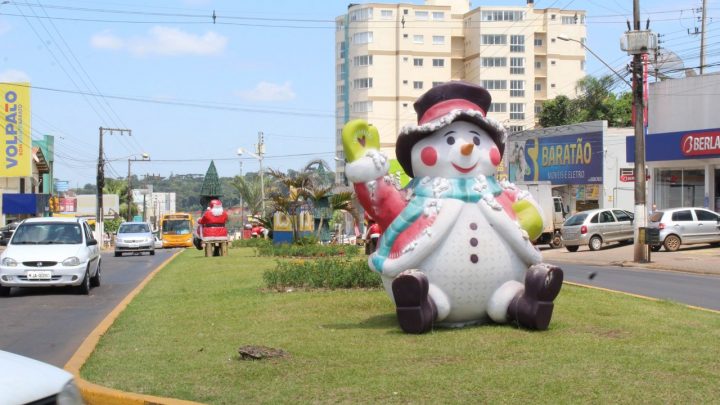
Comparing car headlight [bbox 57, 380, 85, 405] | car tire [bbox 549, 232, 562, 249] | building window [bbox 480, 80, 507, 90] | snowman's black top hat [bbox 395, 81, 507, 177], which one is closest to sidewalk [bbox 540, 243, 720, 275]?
car tire [bbox 549, 232, 562, 249]

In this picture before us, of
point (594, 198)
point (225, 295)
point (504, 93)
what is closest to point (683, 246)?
point (594, 198)

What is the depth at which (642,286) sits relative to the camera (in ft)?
60.1

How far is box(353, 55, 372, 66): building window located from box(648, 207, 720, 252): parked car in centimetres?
6003

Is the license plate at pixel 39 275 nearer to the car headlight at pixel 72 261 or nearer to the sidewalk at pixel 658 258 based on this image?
the car headlight at pixel 72 261

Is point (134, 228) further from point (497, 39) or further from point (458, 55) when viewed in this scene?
point (458, 55)

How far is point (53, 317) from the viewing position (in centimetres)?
1413

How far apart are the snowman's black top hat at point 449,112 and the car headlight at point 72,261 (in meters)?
9.24

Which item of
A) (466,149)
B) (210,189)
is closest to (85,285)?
(466,149)

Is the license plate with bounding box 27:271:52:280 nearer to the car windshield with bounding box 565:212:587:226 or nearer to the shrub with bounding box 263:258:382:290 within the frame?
the shrub with bounding box 263:258:382:290

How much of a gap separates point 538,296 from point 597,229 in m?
25.2

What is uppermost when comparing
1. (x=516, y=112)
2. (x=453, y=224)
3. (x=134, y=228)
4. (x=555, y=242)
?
(x=516, y=112)

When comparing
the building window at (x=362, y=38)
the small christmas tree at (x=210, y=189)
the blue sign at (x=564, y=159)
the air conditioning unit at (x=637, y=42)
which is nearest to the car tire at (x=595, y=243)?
the air conditioning unit at (x=637, y=42)

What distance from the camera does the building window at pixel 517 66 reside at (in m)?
87.8

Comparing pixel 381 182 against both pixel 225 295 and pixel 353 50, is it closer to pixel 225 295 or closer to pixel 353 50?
pixel 225 295
